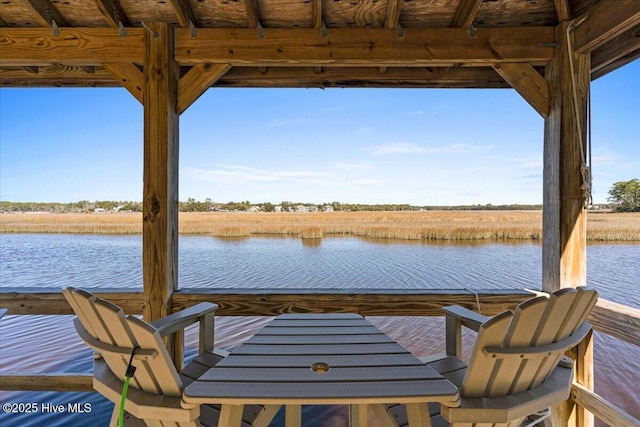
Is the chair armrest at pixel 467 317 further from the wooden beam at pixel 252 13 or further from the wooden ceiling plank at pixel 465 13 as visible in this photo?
the wooden beam at pixel 252 13

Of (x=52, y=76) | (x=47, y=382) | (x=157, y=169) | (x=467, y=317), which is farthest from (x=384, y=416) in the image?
(x=52, y=76)

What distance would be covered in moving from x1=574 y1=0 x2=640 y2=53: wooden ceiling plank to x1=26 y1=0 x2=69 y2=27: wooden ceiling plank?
3.18 m

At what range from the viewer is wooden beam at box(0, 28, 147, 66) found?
2203 millimetres

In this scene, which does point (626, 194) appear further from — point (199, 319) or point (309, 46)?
point (199, 319)

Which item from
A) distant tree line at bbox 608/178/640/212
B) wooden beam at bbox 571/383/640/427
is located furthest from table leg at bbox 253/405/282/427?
distant tree line at bbox 608/178/640/212

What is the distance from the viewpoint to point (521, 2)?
2.13 m

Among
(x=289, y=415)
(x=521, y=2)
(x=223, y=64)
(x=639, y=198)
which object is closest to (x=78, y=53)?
(x=223, y=64)

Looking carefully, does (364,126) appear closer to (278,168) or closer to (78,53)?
(278,168)

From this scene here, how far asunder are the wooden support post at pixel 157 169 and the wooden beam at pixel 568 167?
2.46 meters

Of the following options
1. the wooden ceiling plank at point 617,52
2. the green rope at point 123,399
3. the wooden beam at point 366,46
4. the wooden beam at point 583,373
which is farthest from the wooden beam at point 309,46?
the green rope at point 123,399

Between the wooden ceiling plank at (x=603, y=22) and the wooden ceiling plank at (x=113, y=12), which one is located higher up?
the wooden ceiling plank at (x=113, y=12)

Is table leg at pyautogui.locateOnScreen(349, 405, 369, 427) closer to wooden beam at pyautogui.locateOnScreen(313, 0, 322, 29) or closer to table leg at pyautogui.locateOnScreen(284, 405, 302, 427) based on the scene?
table leg at pyautogui.locateOnScreen(284, 405, 302, 427)

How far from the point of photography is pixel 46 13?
84.0 inches

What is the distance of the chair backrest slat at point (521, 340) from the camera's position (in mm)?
1103
